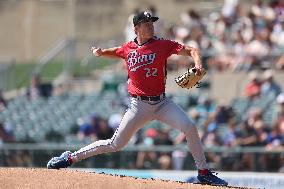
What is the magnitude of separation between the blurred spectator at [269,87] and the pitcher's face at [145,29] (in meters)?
7.11

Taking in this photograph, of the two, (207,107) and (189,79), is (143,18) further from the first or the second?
(207,107)

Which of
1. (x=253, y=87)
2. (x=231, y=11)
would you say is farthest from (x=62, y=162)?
(x=231, y=11)

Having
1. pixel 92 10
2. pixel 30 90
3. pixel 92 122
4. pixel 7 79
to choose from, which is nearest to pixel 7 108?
pixel 30 90

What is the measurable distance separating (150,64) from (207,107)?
7.10 meters

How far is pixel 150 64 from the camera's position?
9438 millimetres

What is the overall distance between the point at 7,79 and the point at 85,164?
6700 mm

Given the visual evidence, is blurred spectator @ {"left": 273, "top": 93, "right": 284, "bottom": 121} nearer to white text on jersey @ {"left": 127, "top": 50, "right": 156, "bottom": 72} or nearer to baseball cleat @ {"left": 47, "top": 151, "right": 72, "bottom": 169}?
baseball cleat @ {"left": 47, "top": 151, "right": 72, "bottom": 169}

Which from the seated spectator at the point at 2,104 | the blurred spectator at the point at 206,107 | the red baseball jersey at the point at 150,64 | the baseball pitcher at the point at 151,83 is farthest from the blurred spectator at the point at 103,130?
the red baseball jersey at the point at 150,64

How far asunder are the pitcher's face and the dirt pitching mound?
1.43 meters

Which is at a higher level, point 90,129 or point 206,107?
point 206,107

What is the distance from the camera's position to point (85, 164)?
14984 mm

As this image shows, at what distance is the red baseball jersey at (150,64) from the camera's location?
9.45m

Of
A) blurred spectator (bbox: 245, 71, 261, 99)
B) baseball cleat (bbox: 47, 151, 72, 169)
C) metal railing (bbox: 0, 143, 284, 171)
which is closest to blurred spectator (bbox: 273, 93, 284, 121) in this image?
blurred spectator (bbox: 245, 71, 261, 99)

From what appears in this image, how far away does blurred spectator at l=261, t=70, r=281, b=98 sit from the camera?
16328mm
